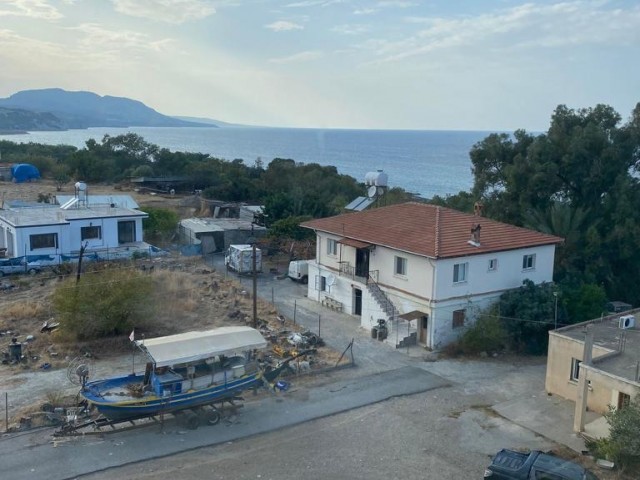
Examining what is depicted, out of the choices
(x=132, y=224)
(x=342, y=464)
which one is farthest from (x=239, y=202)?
(x=342, y=464)

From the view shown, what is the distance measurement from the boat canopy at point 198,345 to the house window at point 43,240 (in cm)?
2148

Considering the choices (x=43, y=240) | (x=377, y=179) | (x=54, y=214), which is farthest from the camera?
(x=377, y=179)

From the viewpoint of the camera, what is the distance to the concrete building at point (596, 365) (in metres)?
17.8

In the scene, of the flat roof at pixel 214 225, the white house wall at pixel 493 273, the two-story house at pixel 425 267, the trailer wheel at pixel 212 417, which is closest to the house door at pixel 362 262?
the two-story house at pixel 425 267

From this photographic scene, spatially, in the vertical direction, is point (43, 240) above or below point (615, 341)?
above

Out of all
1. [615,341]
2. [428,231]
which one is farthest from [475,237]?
[615,341]

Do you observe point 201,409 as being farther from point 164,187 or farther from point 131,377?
point 164,187

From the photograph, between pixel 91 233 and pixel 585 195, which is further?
pixel 91 233

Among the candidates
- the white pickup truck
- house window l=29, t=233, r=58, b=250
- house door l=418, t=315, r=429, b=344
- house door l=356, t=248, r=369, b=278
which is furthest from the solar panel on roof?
house window l=29, t=233, r=58, b=250

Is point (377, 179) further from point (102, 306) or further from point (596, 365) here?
point (596, 365)

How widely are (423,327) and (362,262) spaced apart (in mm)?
4942

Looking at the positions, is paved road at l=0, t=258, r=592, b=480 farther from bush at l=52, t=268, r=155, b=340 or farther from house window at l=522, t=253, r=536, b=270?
bush at l=52, t=268, r=155, b=340

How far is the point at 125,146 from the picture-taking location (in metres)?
84.5

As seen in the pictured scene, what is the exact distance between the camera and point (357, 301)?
29.8 meters
